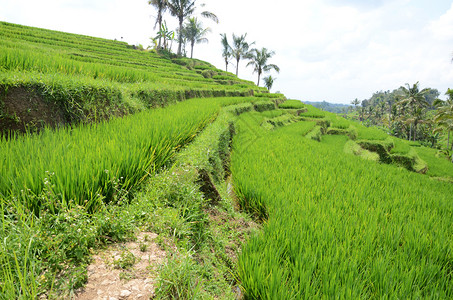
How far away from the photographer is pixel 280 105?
16078 mm

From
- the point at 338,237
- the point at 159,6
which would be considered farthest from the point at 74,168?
the point at 159,6

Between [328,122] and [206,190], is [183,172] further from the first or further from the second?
[328,122]

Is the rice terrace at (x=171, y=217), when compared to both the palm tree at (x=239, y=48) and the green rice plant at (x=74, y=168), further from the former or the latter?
the palm tree at (x=239, y=48)

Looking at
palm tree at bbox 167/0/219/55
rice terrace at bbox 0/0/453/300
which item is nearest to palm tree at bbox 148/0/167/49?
palm tree at bbox 167/0/219/55

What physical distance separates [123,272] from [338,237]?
1723 mm

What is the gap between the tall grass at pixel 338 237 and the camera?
4.49 ft

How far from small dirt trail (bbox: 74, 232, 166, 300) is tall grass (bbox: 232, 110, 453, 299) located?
62 centimetres

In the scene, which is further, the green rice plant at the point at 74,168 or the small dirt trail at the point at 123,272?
the green rice plant at the point at 74,168

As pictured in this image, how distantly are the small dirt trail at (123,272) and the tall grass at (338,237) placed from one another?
62cm

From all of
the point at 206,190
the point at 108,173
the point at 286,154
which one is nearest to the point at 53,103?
the point at 108,173

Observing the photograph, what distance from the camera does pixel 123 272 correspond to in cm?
113

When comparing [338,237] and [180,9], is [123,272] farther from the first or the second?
[180,9]

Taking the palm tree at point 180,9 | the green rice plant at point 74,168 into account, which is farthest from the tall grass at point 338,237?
the palm tree at point 180,9

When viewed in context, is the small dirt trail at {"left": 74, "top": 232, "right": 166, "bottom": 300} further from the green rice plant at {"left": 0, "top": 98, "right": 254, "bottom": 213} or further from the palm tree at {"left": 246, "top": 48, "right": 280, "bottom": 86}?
the palm tree at {"left": 246, "top": 48, "right": 280, "bottom": 86}
